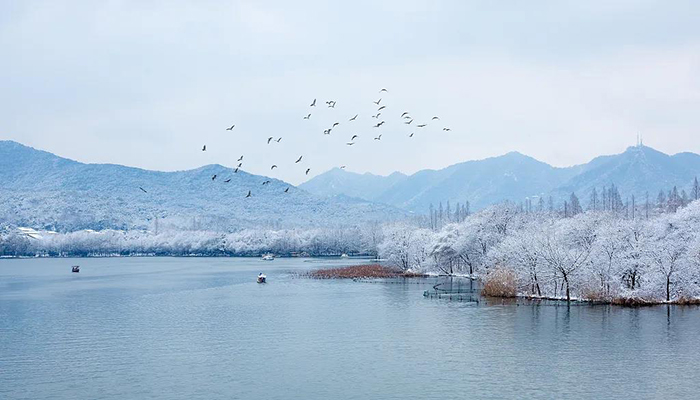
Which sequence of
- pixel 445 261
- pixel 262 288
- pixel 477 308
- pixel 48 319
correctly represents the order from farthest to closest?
pixel 445 261, pixel 262 288, pixel 477 308, pixel 48 319

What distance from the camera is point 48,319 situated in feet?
177

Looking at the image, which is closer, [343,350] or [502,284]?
[343,350]

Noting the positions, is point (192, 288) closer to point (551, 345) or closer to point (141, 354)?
point (141, 354)

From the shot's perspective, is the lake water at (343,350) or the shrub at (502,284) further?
the shrub at (502,284)

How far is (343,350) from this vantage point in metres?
40.3

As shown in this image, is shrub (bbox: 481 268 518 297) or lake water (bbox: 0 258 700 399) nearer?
lake water (bbox: 0 258 700 399)

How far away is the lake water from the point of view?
31.5 metres

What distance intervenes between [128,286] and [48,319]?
33596 millimetres

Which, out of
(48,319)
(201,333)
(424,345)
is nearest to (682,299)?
(424,345)

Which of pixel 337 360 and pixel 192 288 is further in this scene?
pixel 192 288

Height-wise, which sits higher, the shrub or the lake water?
the shrub

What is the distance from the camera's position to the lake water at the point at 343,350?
31.5m

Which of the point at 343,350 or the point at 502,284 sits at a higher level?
the point at 502,284

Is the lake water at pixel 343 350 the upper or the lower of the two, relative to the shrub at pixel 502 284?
lower
